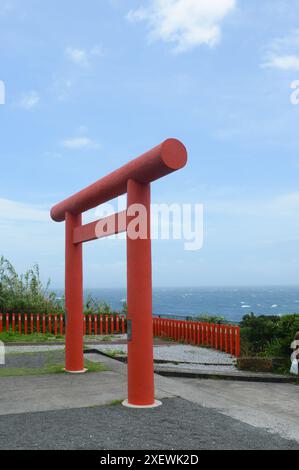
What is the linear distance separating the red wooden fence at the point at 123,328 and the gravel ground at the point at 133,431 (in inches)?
319

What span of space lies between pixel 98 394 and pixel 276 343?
6281mm

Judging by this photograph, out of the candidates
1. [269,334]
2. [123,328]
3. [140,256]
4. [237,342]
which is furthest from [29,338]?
[140,256]

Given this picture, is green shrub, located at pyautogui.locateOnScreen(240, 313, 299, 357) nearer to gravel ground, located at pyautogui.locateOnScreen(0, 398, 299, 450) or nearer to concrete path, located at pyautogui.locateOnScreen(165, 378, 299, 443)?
concrete path, located at pyautogui.locateOnScreen(165, 378, 299, 443)

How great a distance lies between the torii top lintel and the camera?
7043mm

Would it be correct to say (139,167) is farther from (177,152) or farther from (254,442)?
(254,442)

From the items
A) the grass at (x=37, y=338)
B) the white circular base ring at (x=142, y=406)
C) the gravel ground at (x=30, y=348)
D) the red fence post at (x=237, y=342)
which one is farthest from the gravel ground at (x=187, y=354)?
the white circular base ring at (x=142, y=406)

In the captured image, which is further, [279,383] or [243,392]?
[279,383]

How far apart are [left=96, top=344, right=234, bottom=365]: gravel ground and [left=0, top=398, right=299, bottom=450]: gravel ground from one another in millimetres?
6216

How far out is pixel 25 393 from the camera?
8.59m

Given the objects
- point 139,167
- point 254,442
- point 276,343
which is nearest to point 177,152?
point 139,167

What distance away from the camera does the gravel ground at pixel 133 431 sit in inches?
224

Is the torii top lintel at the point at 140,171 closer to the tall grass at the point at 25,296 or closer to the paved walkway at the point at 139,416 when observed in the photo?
the paved walkway at the point at 139,416

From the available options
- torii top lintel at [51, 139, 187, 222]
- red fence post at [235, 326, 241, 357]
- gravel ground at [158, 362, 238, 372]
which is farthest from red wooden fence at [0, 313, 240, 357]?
torii top lintel at [51, 139, 187, 222]
